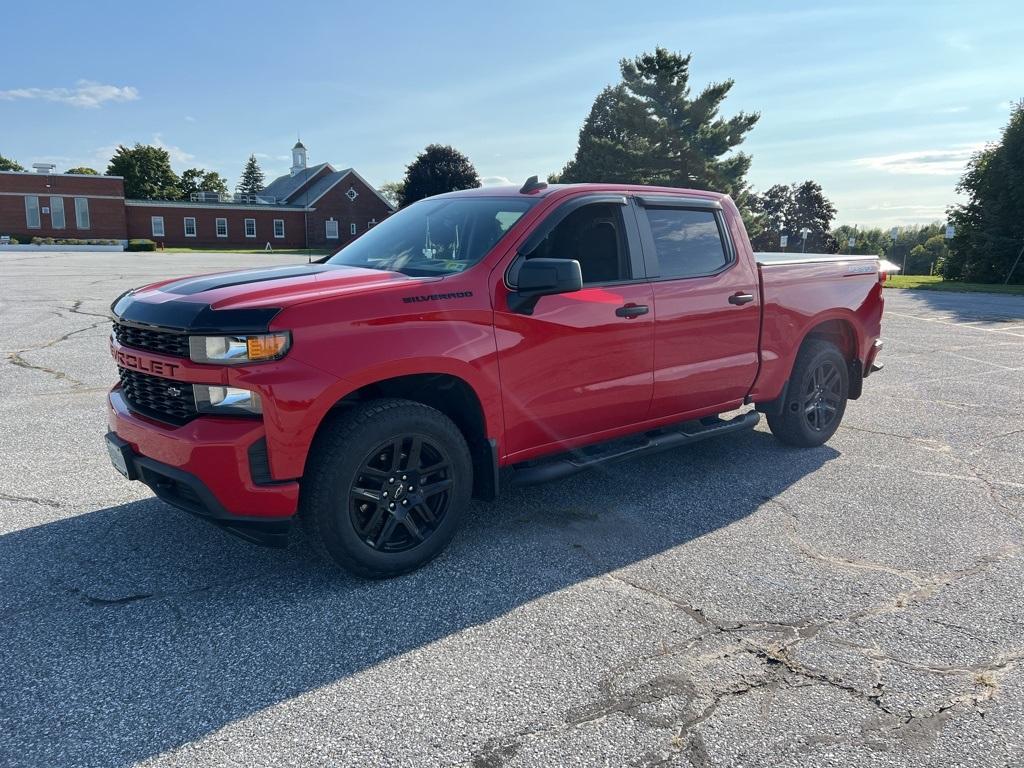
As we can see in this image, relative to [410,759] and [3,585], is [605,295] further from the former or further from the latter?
[3,585]

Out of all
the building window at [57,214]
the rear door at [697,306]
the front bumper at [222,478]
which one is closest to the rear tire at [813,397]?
the rear door at [697,306]

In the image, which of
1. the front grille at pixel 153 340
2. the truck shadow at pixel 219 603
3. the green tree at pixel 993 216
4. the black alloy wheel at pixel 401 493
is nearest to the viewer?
the truck shadow at pixel 219 603

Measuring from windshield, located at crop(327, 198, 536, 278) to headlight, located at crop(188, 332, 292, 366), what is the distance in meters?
0.94

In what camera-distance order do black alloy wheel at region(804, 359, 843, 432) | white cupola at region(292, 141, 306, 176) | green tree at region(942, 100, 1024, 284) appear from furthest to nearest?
1. white cupola at region(292, 141, 306, 176)
2. green tree at region(942, 100, 1024, 284)
3. black alloy wheel at region(804, 359, 843, 432)

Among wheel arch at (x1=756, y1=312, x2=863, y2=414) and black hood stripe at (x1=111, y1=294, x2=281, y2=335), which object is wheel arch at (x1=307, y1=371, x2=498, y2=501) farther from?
wheel arch at (x1=756, y1=312, x2=863, y2=414)

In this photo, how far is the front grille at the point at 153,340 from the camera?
323 centimetres

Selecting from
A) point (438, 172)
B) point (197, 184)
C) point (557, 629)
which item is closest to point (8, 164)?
point (197, 184)

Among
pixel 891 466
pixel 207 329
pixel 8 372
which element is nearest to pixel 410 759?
pixel 207 329

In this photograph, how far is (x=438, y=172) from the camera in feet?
176

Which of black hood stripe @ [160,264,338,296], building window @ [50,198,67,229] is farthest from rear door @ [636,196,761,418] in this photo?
building window @ [50,198,67,229]

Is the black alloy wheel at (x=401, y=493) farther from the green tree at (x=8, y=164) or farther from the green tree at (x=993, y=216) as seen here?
the green tree at (x=8, y=164)

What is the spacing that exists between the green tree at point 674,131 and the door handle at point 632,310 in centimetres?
3826

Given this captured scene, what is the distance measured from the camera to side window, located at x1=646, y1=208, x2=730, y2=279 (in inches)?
184

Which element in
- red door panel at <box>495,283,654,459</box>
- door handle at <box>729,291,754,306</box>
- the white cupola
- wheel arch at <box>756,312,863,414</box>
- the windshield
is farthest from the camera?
the white cupola
